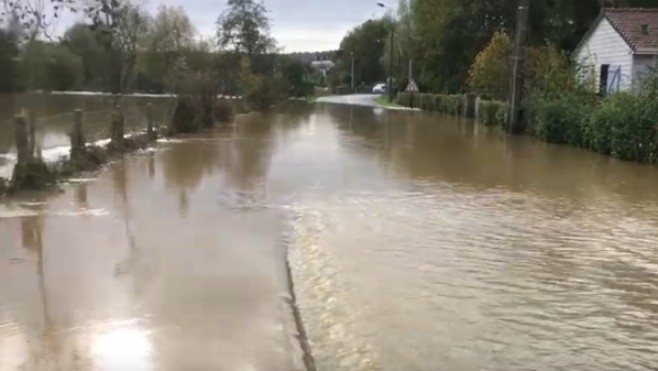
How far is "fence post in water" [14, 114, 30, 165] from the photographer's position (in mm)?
12742

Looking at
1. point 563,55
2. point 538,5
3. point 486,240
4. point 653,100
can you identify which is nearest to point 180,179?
point 486,240

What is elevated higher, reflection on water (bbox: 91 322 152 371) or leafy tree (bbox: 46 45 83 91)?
leafy tree (bbox: 46 45 83 91)

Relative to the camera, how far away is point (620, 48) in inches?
1172

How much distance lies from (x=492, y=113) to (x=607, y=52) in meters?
5.29

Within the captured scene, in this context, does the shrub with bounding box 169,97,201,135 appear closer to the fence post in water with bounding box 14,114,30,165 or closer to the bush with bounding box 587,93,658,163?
the fence post in water with bounding box 14,114,30,165

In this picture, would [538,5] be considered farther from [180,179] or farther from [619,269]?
[619,269]

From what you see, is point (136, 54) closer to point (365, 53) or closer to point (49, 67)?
point (49, 67)

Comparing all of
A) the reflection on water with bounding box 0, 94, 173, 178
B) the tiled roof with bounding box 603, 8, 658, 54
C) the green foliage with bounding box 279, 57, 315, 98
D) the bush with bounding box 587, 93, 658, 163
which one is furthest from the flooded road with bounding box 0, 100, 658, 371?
the green foliage with bounding box 279, 57, 315, 98

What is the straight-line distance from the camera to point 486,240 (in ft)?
31.6

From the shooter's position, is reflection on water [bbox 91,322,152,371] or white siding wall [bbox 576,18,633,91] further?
white siding wall [bbox 576,18,633,91]

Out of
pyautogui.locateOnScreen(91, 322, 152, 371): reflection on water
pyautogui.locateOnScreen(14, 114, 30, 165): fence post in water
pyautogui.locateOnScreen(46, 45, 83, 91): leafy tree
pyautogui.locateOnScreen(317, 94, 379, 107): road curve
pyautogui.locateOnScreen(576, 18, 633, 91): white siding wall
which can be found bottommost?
pyautogui.locateOnScreen(91, 322, 152, 371): reflection on water

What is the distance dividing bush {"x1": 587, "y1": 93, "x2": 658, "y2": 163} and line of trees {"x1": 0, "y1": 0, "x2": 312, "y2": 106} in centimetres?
1225

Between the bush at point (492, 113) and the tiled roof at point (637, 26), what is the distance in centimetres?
512

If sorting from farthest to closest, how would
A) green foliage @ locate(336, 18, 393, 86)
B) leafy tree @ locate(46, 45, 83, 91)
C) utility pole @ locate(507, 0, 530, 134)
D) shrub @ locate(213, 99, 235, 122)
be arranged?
green foliage @ locate(336, 18, 393, 86)
shrub @ locate(213, 99, 235, 122)
utility pole @ locate(507, 0, 530, 134)
leafy tree @ locate(46, 45, 83, 91)
